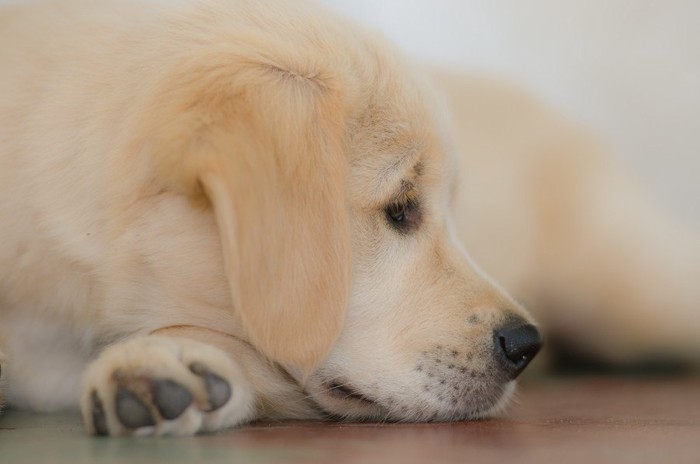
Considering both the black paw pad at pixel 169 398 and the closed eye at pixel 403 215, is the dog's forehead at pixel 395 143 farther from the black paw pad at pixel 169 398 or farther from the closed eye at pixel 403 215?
the black paw pad at pixel 169 398

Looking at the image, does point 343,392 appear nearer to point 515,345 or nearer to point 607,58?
point 515,345

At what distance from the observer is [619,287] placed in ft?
10.1

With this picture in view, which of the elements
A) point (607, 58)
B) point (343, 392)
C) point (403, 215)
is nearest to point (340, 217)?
point (403, 215)

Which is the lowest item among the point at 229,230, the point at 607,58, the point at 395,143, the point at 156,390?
the point at 156,390

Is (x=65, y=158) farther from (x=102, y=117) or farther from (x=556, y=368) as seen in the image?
(x=556, y=368)

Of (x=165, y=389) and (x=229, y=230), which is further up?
(x=229, y=230)

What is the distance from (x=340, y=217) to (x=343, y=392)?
360mm

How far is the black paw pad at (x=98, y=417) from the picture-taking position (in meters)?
1.60

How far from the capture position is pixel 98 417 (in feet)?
5.26

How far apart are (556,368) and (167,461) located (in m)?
2.07

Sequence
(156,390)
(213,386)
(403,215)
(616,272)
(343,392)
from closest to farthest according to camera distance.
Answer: (156,390), (213,386), (343,392), (403,215), (616,272)

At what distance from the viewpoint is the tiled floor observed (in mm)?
1408

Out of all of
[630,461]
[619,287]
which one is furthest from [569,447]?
[619,287]

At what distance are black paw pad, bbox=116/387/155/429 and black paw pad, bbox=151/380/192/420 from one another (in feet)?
0.07
